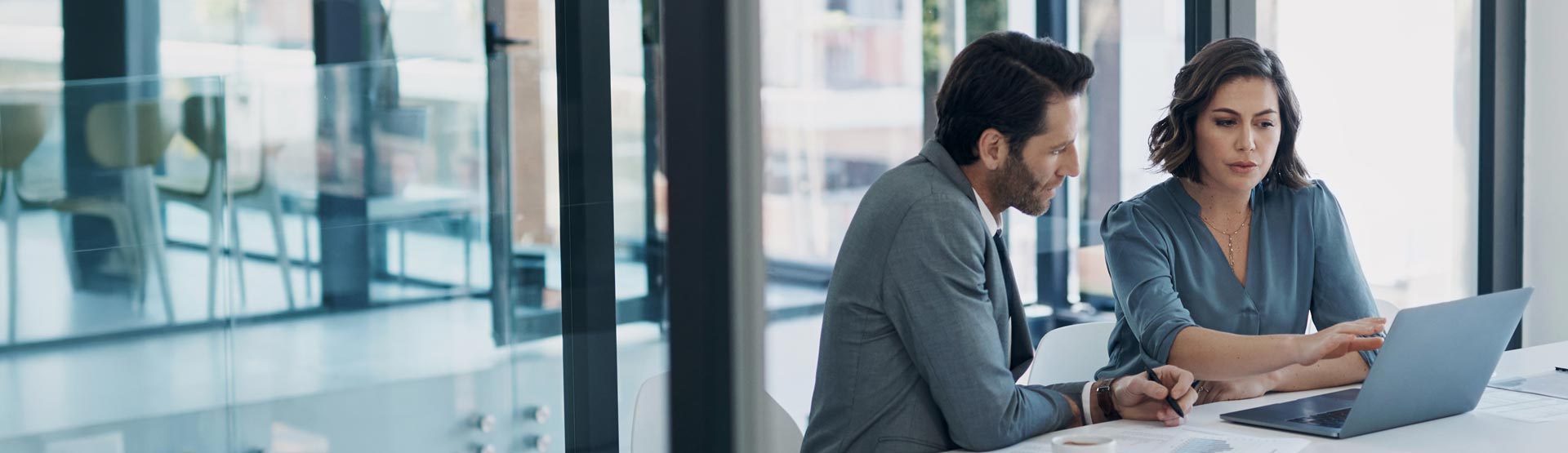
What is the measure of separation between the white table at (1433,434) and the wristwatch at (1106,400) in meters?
0.02

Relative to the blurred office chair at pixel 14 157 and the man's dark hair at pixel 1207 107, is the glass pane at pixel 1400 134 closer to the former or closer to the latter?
the man's dark hair at pixel 1207 107

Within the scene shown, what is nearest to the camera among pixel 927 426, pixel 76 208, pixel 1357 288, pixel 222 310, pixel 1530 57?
Answer: pixel 927 426

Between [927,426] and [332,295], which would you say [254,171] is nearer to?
[332,295]

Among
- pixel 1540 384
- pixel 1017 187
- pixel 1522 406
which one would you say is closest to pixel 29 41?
pixel 1017 187

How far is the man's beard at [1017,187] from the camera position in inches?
72.4

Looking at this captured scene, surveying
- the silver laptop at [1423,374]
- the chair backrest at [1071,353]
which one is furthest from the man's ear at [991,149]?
the chair backrest at [1071,353]

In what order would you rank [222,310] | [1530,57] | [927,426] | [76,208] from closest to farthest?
[927,426] → [76,208] → [222,310] → [1530,57]

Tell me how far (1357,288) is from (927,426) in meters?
1.04

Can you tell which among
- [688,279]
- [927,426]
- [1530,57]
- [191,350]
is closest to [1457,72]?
[1530,57]

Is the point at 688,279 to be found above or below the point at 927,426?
above

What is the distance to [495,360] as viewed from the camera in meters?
2.35

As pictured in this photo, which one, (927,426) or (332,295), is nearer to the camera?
(927,426)

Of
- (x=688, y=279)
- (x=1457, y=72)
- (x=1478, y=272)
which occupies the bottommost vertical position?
(x=1478, y=272)

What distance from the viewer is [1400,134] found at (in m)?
4.29
